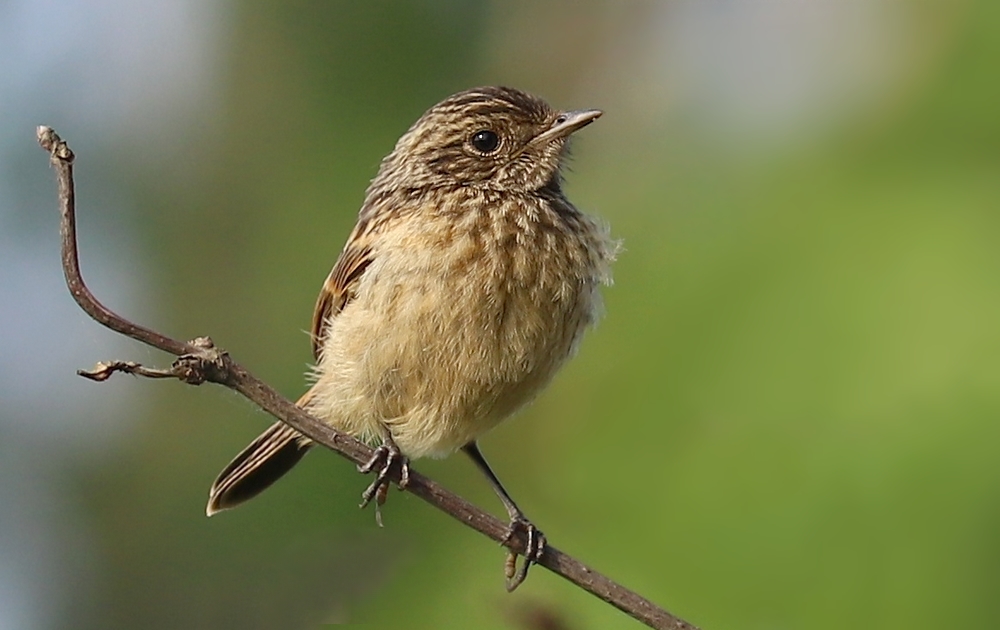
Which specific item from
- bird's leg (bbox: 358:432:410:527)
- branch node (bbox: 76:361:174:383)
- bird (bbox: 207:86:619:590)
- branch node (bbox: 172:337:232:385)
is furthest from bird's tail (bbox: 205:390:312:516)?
branch node (bbox: 76:361:174:383)

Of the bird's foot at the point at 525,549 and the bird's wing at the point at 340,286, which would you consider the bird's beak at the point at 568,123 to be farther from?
the bird's foot at the point at 525,549

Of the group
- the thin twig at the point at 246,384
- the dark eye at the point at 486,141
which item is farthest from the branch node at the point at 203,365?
the dark eye at the point at 486,141

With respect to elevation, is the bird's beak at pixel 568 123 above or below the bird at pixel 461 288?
above

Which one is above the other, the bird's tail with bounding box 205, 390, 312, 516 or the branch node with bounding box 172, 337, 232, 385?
the branch node with bounding box 172, 337, 232, 385

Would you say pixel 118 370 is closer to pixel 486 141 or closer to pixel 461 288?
pixel 461 288

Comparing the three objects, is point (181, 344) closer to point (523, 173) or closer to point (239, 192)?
point (523, 173)

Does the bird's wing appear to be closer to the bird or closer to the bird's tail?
the bird

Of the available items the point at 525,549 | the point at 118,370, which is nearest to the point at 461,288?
the point at 525,549
